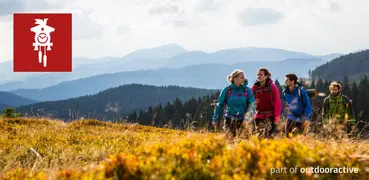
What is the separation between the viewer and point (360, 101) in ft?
396

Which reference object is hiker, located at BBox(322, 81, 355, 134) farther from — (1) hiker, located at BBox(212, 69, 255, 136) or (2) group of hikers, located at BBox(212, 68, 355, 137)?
(1) hiker, located at BBox(212, 69, 255, 136)

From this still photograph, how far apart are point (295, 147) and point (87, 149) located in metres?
5.34

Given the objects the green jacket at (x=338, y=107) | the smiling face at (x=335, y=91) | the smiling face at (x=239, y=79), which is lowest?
the green jacket at (x=338, y=107)

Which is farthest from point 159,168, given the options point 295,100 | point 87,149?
point 295,100

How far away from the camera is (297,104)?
10.6 m

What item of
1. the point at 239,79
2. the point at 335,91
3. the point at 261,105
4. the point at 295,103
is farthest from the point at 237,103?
the point at 335,91

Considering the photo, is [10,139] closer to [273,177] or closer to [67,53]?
[273,177]

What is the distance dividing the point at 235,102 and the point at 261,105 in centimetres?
107

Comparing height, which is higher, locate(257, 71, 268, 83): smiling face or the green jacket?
locate(257, 71, 268, 83): smiling face

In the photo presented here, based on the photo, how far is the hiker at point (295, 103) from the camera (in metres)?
10.5

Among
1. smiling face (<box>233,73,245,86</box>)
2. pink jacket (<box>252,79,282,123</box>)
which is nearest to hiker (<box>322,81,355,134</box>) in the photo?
pink jacket (<box>252,79,282,123</box>)

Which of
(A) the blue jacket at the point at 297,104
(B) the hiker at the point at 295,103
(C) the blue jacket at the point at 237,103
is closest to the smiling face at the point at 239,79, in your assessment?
(C) the blue jacket at the point at 237,103

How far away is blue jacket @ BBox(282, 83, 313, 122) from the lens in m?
10.5

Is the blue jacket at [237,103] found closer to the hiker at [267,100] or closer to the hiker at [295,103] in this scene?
the hiker at [267,100]
